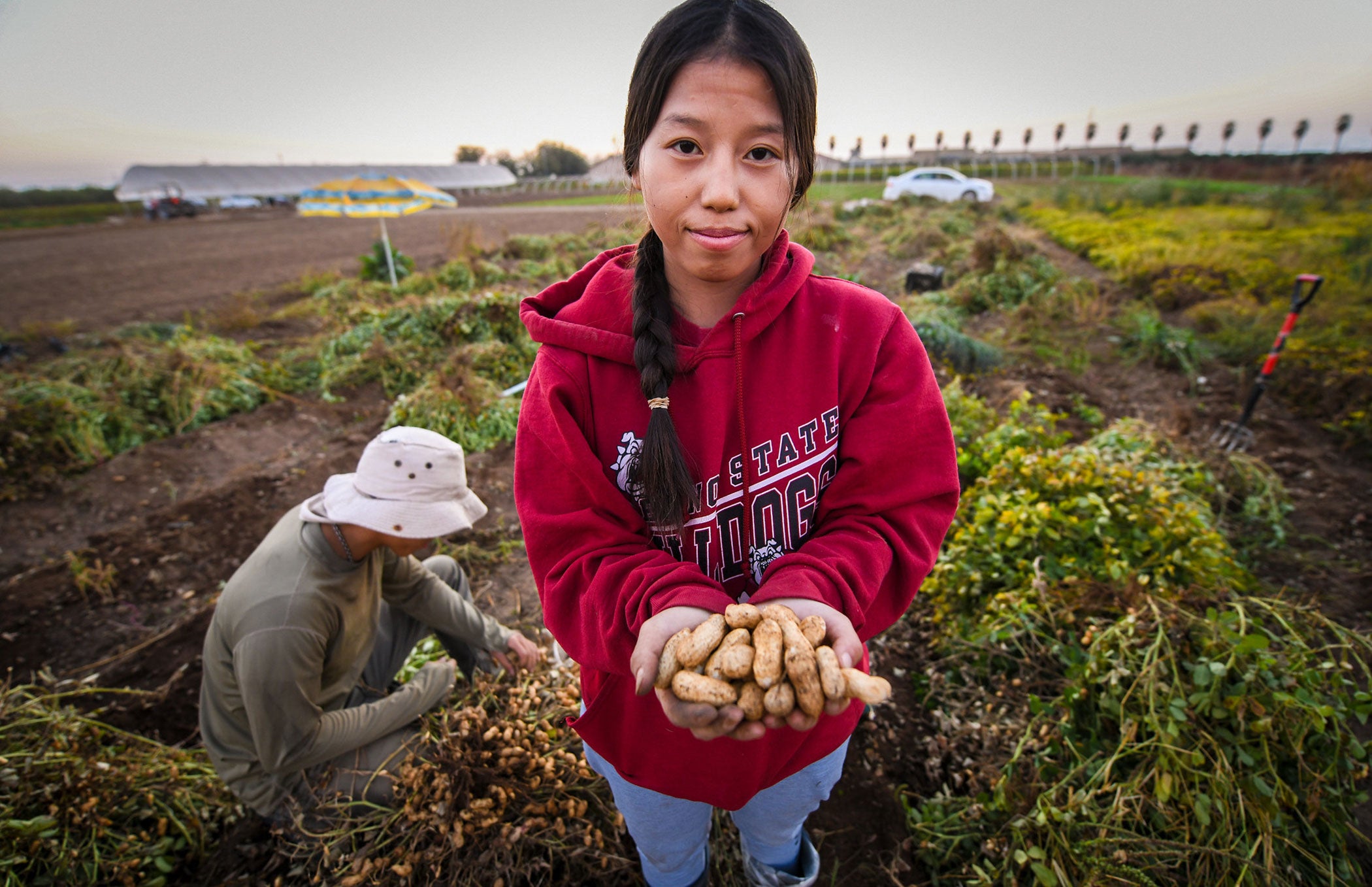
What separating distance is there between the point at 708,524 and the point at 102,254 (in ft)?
89.4

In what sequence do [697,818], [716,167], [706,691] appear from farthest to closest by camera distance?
[697,818], [716,167], [706,691]

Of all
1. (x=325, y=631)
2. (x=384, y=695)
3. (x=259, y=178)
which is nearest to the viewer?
(x=325, y=631)

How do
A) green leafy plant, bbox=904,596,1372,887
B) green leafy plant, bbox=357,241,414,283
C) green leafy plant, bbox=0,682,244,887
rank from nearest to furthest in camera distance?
green leafy plant, bbox=904,596,1372,887
green leafy plant, bbox=0,682,244,887
green leafy plant, bbox=357,241,414,283

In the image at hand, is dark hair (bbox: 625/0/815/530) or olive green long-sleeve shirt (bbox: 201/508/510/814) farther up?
dark hair (bbox: 625/0/815/530)

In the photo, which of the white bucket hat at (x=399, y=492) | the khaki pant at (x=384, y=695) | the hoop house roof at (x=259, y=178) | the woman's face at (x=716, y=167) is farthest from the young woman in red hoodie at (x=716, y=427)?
the hoop house roof at (x=259, y=178)

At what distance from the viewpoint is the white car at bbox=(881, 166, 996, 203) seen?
2020cm

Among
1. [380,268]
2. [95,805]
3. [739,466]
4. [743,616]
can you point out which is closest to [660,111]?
[739,466]

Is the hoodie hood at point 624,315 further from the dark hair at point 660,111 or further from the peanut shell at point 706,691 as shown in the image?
the peanut shell at point 706,691

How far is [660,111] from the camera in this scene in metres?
1.00

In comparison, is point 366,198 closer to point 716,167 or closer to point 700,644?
point 716,167

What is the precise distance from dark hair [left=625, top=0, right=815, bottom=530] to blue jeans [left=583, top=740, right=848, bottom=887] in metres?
0.73

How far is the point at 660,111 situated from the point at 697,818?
1629mm

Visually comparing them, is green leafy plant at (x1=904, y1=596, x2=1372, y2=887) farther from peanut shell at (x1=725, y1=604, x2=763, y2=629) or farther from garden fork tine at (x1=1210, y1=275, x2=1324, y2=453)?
garden fork tine at (x1=1210, y1=275, x2=1324, y2=453)

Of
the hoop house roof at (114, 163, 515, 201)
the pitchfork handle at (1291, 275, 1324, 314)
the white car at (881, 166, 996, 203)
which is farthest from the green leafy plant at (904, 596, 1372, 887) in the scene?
the hoop house roof at (114, 163, 515, 201)
